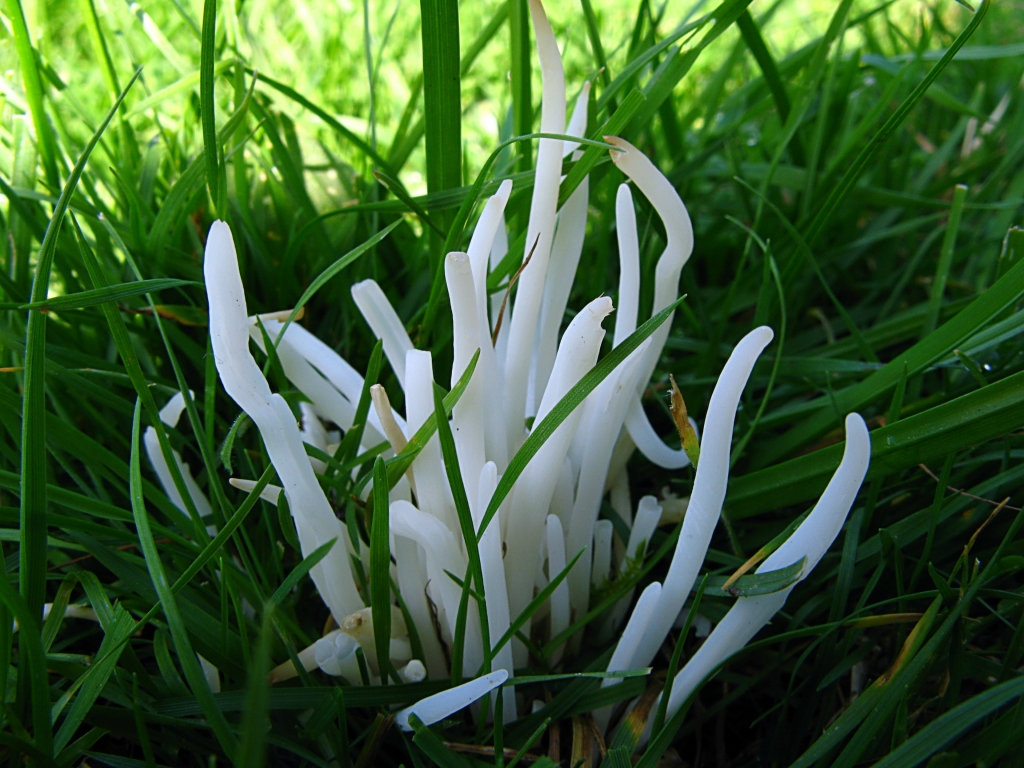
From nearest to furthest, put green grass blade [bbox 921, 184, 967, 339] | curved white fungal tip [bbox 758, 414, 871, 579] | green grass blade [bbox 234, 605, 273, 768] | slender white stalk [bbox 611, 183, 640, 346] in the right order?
green grass blade [bbox 234, 605, 273, 768]
curved white fungal tip [bbox 758, 414, 871, 579]
slender white stalk [bbox 611, 183, 640, 346]
green grass blade [bbox 921, 184, 967, 339]

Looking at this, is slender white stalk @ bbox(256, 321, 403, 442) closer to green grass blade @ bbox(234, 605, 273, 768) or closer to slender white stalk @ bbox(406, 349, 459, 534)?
slender white stalk @ bbox(406, 349, 459, 534)

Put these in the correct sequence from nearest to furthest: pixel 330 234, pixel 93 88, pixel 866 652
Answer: pixel 866 652 → pixel 330 234 → pixel 93 88

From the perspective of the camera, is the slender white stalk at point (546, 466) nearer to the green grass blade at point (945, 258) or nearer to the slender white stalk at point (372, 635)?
the slender white stalk at point (372, 635)

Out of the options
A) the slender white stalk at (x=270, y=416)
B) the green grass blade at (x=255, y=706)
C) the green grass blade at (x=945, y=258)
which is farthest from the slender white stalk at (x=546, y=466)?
the green grass blade at (x=945, y=258)

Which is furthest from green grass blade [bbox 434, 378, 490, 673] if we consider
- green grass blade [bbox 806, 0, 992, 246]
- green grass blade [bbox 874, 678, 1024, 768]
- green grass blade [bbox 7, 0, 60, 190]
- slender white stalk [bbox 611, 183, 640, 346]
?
green grass blade [bbox 7, 0, 60, 190]

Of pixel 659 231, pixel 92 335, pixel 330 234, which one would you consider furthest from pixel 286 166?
pixel 659 231

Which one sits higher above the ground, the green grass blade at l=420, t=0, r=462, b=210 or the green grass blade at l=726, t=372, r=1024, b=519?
the green grass blade at l=420, t=0, r=462, b=210

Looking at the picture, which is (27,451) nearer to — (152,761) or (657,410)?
(152,761)
